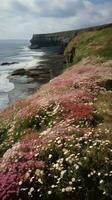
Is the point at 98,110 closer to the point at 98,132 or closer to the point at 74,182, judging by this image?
the point at 98,132

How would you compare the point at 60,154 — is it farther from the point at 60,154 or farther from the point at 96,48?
the point at 96,48

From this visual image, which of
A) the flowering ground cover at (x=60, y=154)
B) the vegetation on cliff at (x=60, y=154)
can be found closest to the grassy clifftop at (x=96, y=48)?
the vegetation on cliff at (x=60, y=154)

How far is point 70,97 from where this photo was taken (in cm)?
2192

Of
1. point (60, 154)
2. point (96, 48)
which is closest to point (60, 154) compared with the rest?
point (60, 154)

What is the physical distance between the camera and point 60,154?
1453cm

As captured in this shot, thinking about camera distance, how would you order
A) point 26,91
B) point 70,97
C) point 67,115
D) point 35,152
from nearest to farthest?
1. point 35,152
2. point 67,115
3. point 70,97
4. point 26,91

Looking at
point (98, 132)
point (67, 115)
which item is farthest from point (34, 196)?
point (67, 115)

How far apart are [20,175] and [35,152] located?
1.38 metres

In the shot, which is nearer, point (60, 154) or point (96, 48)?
point (60, 154)

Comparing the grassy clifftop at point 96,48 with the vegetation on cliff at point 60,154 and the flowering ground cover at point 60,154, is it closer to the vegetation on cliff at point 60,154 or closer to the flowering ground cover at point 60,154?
the vegetation on cliff at point 60,154

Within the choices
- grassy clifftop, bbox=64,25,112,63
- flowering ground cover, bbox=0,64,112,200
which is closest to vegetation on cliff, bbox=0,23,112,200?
flowering ground cover, bbox=0,64,112,200

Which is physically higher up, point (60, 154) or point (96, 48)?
point (60, 154)

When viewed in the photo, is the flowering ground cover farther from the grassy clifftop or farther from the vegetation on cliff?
the grassy clifftop

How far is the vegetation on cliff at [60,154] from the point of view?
12.8 meters
